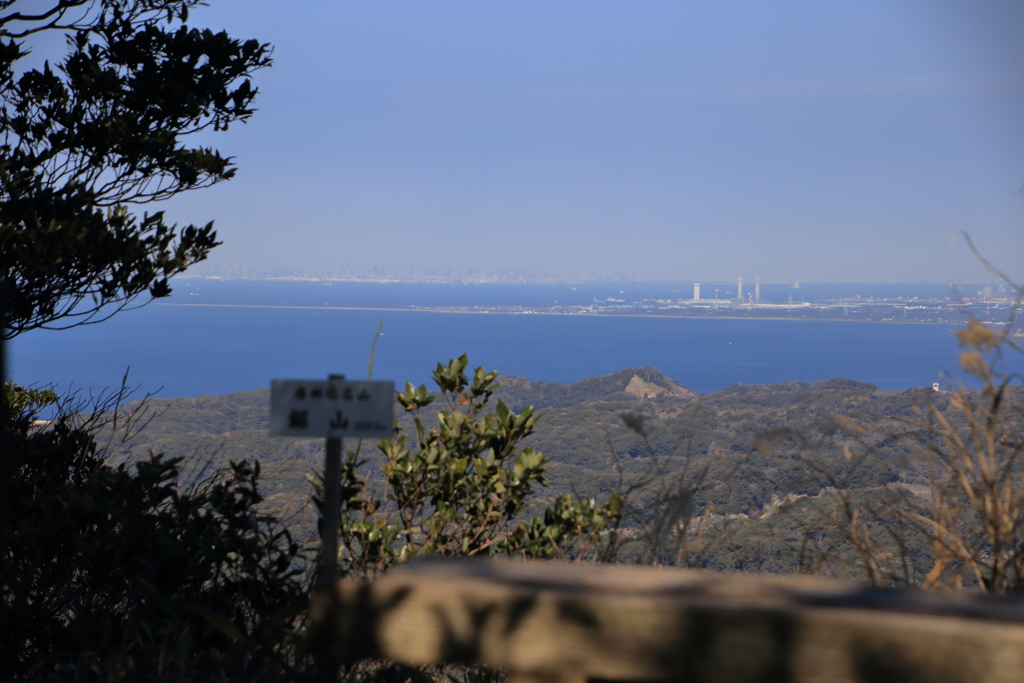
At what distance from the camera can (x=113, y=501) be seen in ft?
7.13

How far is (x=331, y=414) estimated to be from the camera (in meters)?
1.40

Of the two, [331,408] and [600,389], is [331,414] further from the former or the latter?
[600,389]

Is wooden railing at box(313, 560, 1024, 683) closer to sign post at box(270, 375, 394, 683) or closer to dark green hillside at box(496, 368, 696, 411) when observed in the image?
sign post at box(270, 375, 394, 683)

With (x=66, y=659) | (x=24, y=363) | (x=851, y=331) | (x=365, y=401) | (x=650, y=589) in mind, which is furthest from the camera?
(x=851, y=331)

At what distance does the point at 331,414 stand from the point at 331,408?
0.01 meters

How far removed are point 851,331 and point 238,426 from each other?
9038cm

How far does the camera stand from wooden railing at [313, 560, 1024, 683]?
0.94 m

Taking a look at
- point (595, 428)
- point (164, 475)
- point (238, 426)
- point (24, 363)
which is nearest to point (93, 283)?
point (164, 475)

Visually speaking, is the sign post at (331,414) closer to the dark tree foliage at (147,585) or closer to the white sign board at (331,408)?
the white sign board at (331,408)

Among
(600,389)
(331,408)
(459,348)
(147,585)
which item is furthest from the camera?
(459,348)

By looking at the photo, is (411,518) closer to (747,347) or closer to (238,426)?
(238,426)

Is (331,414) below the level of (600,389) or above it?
above

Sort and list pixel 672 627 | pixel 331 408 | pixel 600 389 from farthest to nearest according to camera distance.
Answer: pixel 600 389 < pixel 331 408 < pixel 672 627

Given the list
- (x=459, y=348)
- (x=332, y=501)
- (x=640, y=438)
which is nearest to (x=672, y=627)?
(x=332, y=501)
